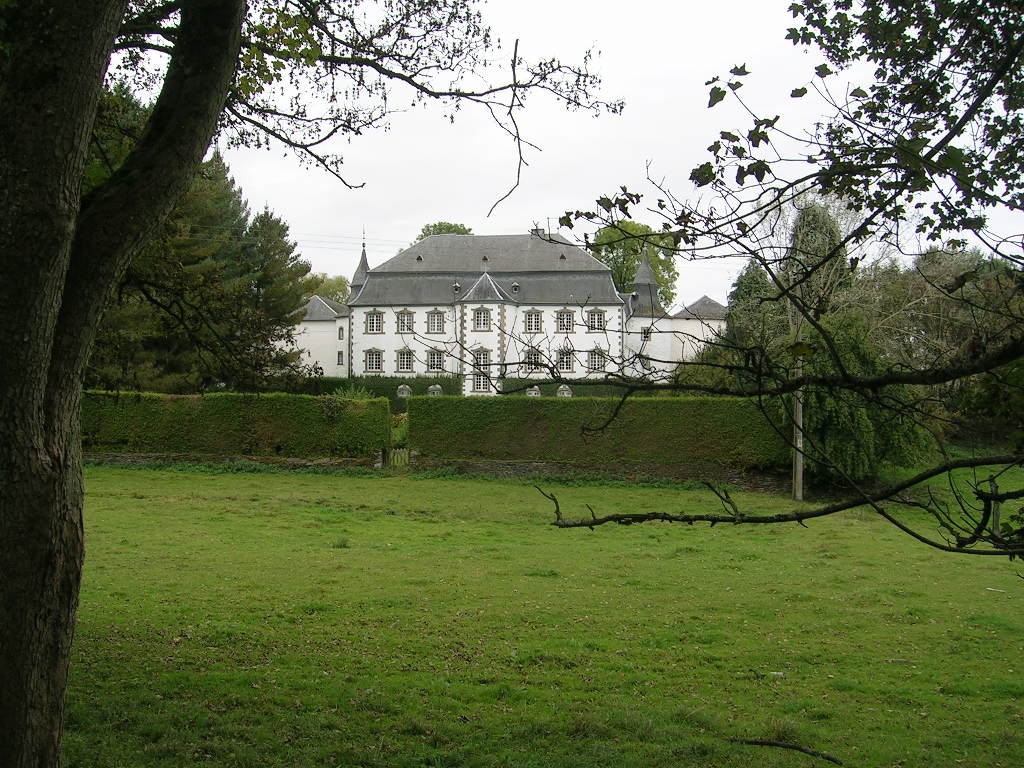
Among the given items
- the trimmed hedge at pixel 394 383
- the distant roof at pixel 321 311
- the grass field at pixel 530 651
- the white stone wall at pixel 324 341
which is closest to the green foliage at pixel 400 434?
the grass field at pixel 530 651

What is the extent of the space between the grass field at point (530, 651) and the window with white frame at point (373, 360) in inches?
1380

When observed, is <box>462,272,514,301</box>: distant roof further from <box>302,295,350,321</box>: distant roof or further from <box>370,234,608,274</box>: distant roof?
<box>302,295,350,321</box>: distant roof

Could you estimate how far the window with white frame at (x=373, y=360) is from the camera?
4989 centimetres

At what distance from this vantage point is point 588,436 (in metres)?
23.2

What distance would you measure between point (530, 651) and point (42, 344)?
17.1 ft

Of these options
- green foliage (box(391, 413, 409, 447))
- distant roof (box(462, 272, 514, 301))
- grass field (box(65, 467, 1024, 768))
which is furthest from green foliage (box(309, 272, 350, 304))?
grass field (box(65, 467, 1024, 768))

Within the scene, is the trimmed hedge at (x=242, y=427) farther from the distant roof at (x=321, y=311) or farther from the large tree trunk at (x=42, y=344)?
the distant roof at (x=321, y=311)

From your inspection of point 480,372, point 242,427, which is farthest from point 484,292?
point 480,372

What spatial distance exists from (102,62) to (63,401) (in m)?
1.40

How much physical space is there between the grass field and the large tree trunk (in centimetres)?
154

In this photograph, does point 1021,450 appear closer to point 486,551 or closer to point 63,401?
point 63,401

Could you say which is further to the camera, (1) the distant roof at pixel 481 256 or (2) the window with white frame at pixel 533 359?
(1) the distant roof at pixel 481 256

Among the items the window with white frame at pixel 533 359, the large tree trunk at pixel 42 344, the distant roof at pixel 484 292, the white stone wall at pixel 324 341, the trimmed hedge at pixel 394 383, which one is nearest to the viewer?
the large tree trunk at pixel 42 344

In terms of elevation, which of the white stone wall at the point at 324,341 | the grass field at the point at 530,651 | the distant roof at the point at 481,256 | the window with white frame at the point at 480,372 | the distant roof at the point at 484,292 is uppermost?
the distant roof at the point at 481,256
